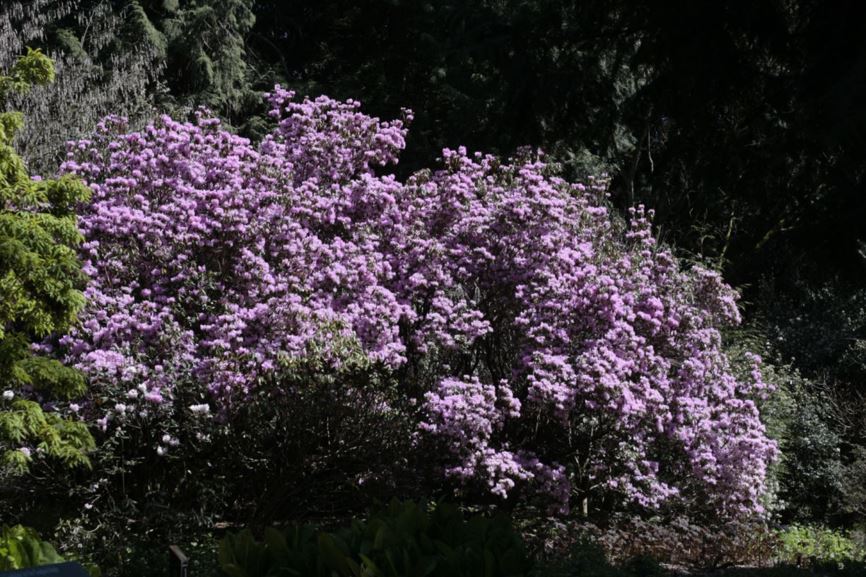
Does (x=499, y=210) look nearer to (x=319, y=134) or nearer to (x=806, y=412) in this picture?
(x=319, y=134)

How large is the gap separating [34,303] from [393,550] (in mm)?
4347

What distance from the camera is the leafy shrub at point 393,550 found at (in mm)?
3658

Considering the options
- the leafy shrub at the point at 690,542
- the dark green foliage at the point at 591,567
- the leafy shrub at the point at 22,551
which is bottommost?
the leafy shrub at the point at 22,551

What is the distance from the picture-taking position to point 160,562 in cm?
681

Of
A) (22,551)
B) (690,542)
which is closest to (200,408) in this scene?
(22,551)

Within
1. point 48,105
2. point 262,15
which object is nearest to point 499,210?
point 48,105

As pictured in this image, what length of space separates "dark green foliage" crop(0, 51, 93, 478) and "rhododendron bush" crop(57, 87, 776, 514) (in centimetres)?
38

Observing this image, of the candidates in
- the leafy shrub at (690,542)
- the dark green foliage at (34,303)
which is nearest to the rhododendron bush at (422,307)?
the leafy shrub at (690,542)

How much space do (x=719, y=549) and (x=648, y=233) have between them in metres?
2.91

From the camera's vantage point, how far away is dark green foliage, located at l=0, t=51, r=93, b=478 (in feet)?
23.0

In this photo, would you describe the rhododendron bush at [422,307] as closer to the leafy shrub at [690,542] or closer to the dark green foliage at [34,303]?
the leafy shrub at [690,542]

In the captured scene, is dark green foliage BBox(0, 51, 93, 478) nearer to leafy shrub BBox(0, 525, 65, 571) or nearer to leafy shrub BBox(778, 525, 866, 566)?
leafy shrub BBox(0, 525, 65, 571)

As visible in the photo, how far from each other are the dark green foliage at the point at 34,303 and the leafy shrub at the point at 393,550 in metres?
3.42

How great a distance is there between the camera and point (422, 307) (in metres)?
9.25
